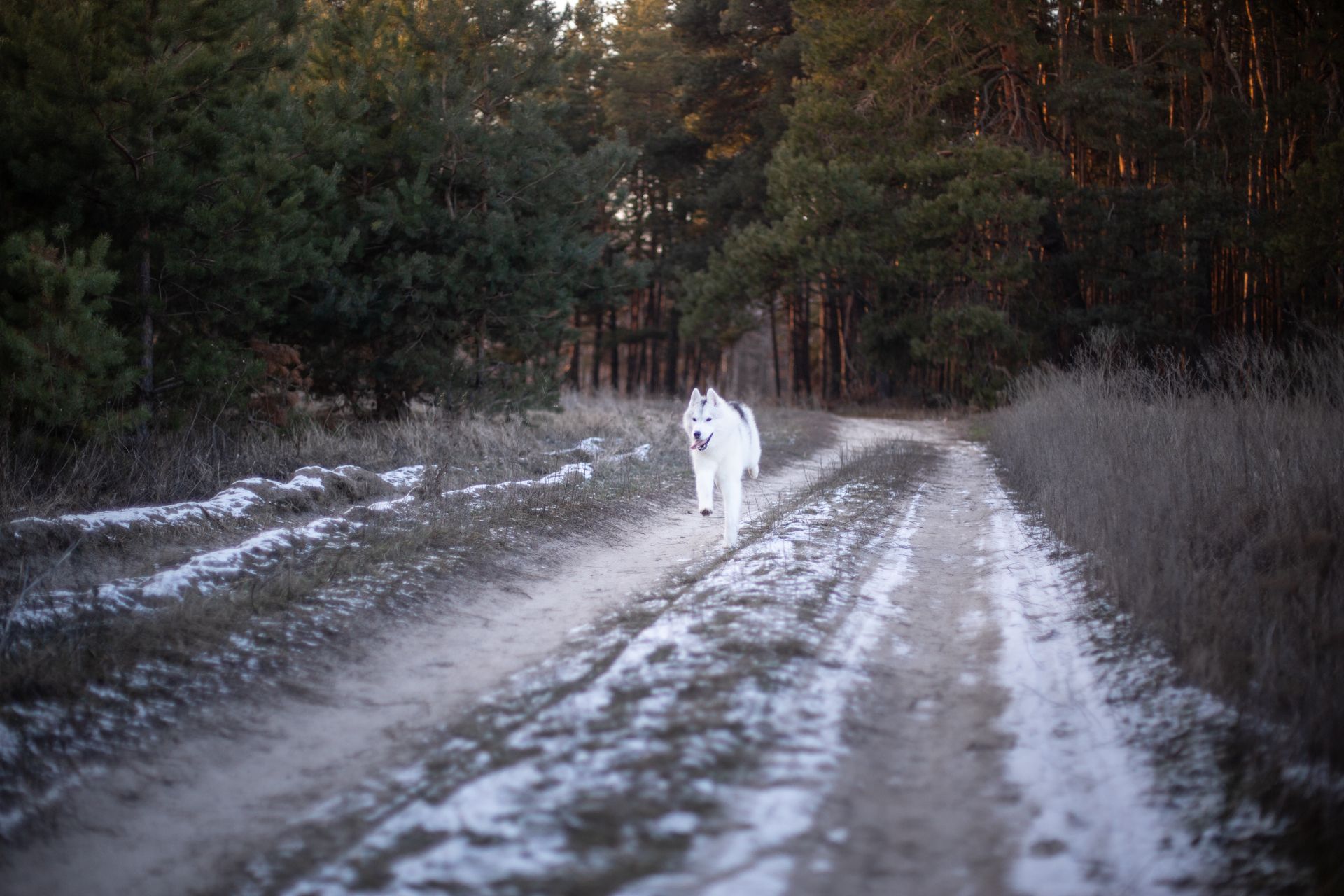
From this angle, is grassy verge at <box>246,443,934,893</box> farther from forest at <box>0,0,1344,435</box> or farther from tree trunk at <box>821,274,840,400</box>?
Answer: tree trunk at <box>821,274,840,400</box>

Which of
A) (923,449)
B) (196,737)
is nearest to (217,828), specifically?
(196,737)

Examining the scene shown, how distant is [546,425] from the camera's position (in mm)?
17344

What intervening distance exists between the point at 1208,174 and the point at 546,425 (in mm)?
21219

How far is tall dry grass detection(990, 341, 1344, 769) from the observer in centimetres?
405

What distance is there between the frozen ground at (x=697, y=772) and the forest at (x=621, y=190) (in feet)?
22.3

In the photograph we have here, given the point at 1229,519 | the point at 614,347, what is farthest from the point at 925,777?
the point at 614,347

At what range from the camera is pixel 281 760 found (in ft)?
12.8

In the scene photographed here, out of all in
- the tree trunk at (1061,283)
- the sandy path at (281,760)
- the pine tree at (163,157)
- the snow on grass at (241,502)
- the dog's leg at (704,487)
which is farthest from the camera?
the tree trunk at (1061,283)

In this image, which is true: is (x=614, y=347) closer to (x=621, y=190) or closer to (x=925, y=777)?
(x=621, y=190)

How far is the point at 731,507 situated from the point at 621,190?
10.5m

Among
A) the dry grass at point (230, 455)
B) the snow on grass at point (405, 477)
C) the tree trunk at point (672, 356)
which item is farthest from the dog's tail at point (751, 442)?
the tree trunk at point (672, 356)

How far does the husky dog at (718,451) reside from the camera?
812 cm

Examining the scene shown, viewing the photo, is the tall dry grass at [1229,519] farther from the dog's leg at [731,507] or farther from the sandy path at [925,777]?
the dog's leg at [731,507]

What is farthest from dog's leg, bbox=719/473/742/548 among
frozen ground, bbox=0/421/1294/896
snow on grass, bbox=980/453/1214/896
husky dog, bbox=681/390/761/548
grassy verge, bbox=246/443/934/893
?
snow on grass, bbox=980/453/1214/896
